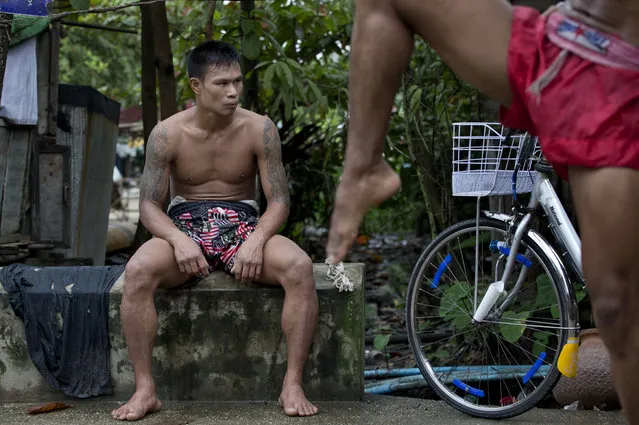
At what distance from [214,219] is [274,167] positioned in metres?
→ 0.37

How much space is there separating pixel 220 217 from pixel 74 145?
3024 millimetres

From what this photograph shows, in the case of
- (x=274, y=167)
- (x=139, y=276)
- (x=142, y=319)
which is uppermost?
(x=274, y=167)

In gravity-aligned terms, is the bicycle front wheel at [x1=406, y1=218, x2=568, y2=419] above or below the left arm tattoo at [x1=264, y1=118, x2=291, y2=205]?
below

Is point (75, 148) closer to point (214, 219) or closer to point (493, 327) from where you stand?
point (214, 219)

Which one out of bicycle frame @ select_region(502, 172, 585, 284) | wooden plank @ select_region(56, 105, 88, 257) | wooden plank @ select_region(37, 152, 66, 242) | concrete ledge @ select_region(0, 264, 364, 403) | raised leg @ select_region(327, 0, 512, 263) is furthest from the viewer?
wooden plank @ select_region(56, 105, 88, 257)

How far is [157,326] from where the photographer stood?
13.7 feet

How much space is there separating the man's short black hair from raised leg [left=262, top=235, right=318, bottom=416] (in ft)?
3.06

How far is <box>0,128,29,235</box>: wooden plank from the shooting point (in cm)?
622

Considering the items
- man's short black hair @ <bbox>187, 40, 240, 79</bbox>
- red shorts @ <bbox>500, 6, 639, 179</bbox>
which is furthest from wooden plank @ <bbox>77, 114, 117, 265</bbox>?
red shorts @ <bbox>500, 6, 639, 179</bbox>

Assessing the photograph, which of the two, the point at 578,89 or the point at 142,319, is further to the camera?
the point at 142,319

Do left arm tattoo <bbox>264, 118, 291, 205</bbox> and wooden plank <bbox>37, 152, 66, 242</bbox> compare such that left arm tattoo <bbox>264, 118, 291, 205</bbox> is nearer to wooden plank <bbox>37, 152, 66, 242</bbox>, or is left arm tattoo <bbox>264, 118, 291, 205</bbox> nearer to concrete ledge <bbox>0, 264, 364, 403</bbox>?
concrete ledge <bbox>0, 264, 364, 403</bbox>

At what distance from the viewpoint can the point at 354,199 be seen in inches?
91.1

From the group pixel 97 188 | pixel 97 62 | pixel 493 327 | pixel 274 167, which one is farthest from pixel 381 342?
pixel 97 62

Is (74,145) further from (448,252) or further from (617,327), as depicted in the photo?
(617,327)
